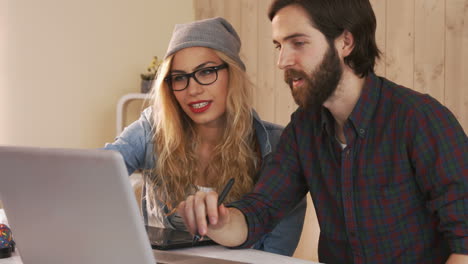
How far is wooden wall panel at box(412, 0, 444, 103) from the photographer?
2648 mm

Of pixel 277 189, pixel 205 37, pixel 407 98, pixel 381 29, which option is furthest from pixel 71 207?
pixel 381 29

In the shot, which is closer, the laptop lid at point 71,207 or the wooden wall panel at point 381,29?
the laptop lid at point 71,207

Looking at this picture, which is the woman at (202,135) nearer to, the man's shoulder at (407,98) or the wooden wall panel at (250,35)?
the man's shoulder at (407,98)

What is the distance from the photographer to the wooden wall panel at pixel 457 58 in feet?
8.45

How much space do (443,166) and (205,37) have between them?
0.78 m

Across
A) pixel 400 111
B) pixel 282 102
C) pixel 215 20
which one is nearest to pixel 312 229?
pixel 400 111

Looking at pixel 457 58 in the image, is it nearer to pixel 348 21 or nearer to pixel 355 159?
pixel 348 21

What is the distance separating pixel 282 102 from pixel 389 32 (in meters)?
0.77

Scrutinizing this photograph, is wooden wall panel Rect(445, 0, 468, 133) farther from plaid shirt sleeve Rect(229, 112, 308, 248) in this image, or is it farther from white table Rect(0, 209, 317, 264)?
white table Rect(0, 209, 317, 264)

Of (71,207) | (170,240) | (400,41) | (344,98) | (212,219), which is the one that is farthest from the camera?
(400,41)

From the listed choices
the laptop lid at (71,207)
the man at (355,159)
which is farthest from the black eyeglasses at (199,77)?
the laptop lid at (71,207)

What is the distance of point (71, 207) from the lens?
86 centimetres

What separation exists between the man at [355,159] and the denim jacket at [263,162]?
144 mm

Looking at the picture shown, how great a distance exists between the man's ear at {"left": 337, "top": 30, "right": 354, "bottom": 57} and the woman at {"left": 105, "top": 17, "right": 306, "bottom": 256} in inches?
13.6
